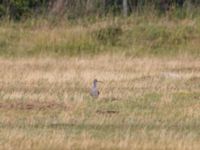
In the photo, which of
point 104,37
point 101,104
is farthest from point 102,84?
point 104,37

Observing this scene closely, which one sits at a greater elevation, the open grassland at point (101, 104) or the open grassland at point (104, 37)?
the open grassland at point (104, 37)

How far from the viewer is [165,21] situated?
2775 centimetres

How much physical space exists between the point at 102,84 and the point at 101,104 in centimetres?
307

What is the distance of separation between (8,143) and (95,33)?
1488cm

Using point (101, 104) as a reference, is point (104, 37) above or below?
above

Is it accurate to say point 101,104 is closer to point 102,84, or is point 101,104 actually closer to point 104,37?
point 102,84

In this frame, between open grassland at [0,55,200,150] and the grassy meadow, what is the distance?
0.01 m

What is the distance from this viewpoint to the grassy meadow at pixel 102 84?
40.0 feet

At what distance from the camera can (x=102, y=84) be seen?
62.0 feet

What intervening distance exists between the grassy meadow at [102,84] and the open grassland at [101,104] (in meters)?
0.01

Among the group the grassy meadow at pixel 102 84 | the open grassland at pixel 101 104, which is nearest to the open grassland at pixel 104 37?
the grassy meadow at pixel 102 84

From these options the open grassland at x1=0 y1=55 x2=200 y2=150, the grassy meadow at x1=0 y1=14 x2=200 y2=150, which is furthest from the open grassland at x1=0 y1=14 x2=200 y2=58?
the open grassland at x1=0 y1=55 x2=200 y2=150

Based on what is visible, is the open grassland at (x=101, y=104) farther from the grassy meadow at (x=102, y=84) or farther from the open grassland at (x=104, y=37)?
the open grassland at (x=104, y=37)

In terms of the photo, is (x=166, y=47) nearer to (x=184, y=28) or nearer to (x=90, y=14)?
(x=184, y=28)
